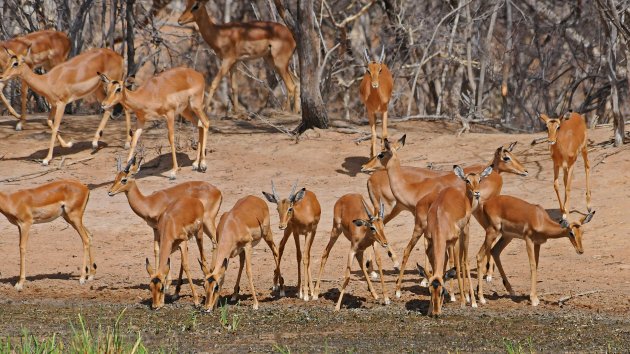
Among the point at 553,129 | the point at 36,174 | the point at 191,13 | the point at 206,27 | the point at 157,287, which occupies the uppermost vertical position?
the point at 191,13

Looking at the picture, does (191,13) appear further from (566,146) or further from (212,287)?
(212,287)

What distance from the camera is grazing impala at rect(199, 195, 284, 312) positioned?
36.5 ft

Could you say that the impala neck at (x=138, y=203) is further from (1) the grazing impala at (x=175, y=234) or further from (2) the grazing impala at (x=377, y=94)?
(2) the grazing impala at (x=377, y=94)

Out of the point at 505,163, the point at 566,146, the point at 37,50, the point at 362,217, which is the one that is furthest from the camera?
the point at 37,50

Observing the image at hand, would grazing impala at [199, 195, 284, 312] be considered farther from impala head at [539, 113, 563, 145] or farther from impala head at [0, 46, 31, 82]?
impala head at [0, 46, 31, 82]

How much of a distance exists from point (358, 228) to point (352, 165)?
5.70 m

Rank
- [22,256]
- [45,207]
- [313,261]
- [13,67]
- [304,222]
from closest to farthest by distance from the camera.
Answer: [304,222], [22,256], [45,207], [313,261], [13,67]

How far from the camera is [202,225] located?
39.9 ft

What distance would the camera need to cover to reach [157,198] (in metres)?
12.5

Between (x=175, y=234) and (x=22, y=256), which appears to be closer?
(x=175, y=234)

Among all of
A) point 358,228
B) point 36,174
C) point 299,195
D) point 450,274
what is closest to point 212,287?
point 299,195

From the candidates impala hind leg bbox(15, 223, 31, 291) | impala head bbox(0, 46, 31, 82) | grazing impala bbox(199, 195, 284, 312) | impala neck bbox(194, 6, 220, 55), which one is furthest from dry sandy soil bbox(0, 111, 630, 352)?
impala neck bbox(194, 6, 220, 55)

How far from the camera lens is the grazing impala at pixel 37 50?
19.0 metres

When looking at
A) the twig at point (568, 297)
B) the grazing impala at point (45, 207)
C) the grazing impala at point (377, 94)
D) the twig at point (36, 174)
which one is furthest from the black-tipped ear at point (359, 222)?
the twig at point (36, 174)
